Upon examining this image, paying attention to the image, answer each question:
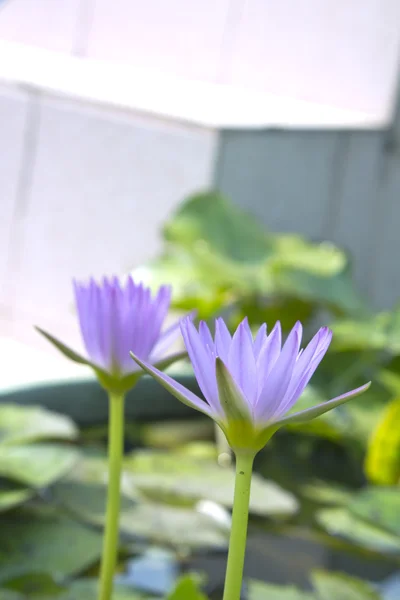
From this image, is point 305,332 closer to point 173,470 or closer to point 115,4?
point 173,470

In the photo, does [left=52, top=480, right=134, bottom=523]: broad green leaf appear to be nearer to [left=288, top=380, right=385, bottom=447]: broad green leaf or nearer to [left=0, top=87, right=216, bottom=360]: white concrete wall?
[left=288, top=380, right=385, bottom=447]: broad green leaf

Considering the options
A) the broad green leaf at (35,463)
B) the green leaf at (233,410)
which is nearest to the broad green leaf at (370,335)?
the broad green leaf at (35,463)

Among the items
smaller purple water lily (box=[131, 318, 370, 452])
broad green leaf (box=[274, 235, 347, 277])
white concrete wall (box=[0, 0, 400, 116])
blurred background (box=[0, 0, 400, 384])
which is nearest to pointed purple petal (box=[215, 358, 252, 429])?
smaller purple water lily (box=[131, 318, 370, 452])

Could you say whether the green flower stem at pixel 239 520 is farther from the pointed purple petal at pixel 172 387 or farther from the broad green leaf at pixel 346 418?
the broad green leaf at pixel 346 418

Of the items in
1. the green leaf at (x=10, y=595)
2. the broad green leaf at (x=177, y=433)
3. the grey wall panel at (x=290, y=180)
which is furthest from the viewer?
the grey wall panel at (x=290, y=180)

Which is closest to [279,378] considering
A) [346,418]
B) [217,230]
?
[346,418]

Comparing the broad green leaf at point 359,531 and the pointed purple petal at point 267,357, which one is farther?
the broad green leaf at point 359,531

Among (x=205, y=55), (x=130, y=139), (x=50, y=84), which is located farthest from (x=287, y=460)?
(x=205, y=55)

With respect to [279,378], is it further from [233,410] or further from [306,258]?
[306,258]
